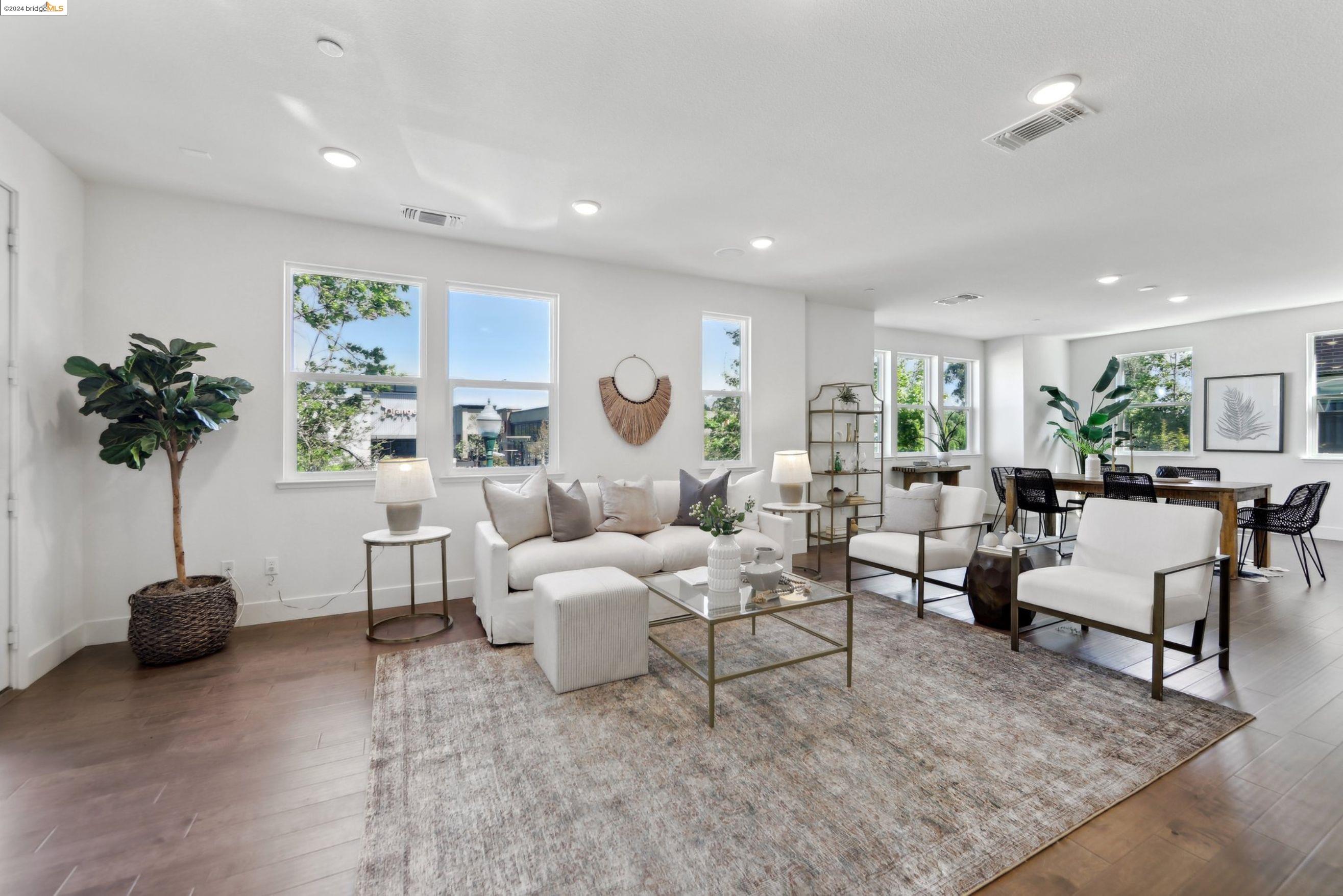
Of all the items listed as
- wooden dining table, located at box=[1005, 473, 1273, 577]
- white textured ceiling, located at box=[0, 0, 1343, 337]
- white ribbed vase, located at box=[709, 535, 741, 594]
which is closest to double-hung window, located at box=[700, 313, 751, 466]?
white textured ceiling, located at box=[0, 0, 1343, 337]

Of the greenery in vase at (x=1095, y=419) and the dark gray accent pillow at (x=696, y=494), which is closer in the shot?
the dark gray accent pillow at (x=696, y=494)

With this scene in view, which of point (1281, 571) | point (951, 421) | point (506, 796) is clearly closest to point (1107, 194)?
point (1281, 571)

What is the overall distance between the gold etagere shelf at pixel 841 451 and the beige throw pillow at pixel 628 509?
2434mm

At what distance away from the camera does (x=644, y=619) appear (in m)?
2.89

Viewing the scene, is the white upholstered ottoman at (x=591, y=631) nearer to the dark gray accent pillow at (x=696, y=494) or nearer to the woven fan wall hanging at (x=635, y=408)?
the dark gray accent pillow at (x=696, y=494)

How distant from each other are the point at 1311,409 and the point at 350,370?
9775mm

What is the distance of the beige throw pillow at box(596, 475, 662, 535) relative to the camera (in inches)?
162

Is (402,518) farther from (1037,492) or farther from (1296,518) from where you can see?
(1296,518)

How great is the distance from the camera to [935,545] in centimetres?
402

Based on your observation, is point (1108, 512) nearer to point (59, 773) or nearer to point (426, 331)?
point (426, 331)

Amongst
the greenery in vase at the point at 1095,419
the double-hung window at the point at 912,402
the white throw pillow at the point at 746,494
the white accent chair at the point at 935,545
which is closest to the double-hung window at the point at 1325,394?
the greenery in vase at the point at 1095,419

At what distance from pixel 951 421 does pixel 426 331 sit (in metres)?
7.32

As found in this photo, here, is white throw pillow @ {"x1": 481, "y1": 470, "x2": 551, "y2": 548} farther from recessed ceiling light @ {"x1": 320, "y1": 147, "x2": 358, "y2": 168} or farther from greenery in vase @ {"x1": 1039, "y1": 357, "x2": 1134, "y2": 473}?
greenery in vase @ {"x1": 1039, "y1": 357, "x2": 1134, "y2": 473}

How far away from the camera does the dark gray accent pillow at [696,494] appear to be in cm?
440
